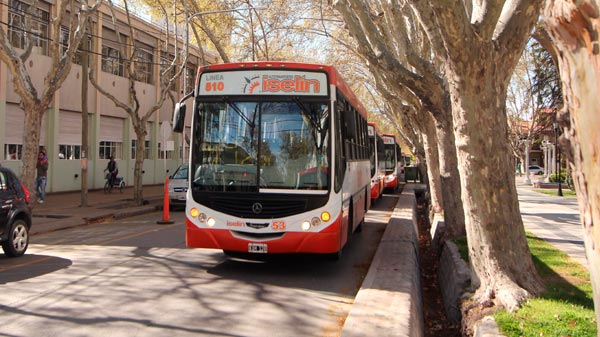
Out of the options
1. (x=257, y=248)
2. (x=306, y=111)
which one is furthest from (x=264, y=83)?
(x=257, y=248)

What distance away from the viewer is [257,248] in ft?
25.5

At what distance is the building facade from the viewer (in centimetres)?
2092

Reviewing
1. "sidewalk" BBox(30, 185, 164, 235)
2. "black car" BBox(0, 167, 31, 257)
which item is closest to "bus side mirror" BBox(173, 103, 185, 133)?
"black car" BBox(0, 167, 31, 257)

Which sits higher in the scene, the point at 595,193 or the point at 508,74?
the point at 508,74

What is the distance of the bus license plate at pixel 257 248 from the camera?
775 centimetres

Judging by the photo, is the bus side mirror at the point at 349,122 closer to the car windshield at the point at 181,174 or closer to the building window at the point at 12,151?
the car windshield at the point at 181,174

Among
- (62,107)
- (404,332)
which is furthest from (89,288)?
(62,107)

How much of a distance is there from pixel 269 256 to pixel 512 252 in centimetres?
454

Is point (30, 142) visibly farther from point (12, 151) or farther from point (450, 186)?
point (450, 186)

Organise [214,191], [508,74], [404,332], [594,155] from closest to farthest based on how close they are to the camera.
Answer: [594,155]
[404,332]
[508,74]
[214,191]

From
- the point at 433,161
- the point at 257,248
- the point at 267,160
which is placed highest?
the point at 433,161

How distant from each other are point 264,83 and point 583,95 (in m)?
5.88

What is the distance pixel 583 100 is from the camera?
8.73 ft

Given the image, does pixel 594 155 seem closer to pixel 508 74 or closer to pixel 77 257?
pixel 508 74
